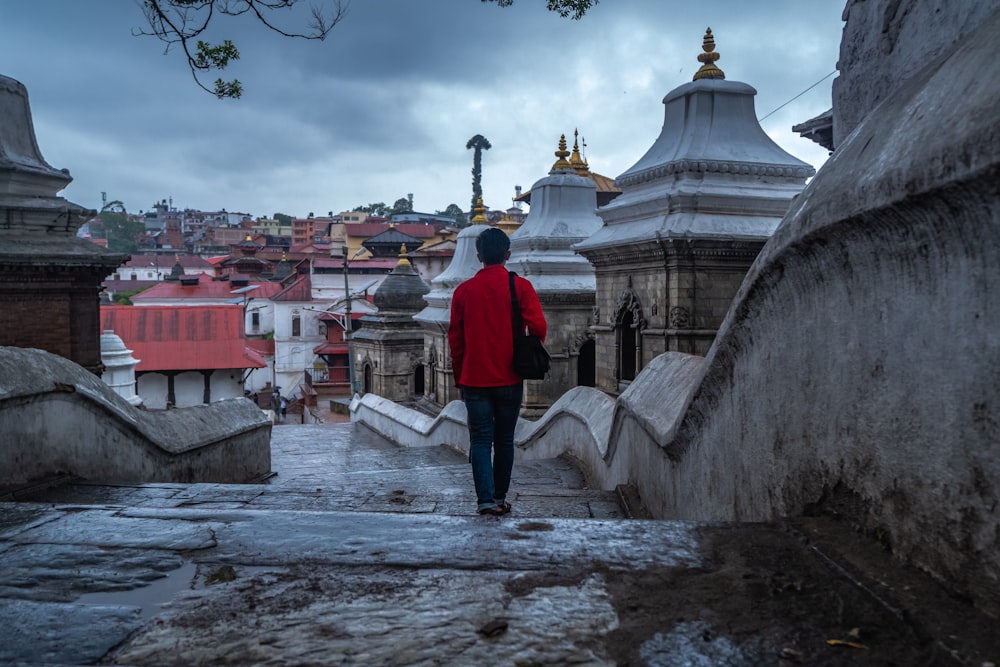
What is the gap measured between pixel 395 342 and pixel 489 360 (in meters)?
25.1

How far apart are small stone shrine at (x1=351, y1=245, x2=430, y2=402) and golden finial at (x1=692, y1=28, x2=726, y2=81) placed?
55.9 ft

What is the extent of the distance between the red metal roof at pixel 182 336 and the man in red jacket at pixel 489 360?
24.7 m

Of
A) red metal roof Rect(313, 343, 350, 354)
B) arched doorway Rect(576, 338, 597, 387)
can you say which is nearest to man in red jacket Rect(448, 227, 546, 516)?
arched doorway Rect(576, 338, 597, 387)

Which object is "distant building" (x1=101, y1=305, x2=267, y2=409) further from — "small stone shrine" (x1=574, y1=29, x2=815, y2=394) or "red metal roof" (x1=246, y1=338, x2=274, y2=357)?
"red metal roof" (x1=246, y1=338, x2=274, y2=357)

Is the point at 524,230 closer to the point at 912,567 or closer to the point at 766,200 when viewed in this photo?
the point at 766,200

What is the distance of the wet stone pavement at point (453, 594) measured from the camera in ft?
6.74

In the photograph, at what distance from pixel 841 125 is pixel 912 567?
2.50 metres

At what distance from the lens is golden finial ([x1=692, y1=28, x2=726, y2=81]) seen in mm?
14078

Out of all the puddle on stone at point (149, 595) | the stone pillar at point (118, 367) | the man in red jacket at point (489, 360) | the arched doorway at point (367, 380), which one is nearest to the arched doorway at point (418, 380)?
the arched doorway at point (367, 380)

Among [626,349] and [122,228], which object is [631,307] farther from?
[122,228]

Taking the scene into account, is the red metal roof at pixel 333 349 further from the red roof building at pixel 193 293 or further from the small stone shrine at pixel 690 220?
the small stone shrine at pixel 690 220

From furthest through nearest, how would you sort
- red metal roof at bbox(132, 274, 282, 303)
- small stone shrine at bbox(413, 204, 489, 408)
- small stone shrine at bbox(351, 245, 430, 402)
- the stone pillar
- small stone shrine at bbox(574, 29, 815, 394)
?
red metal roof at bbox(132, 274, 282, 303), small stone shrine at bbox(351, 245, 430, 402), small stone shrine at bbox(413, 204, 489, 408), the stone pillar, small stone shrine at bbox(574, 29, 815, 394)

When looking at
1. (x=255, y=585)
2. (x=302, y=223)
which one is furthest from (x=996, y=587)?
(x=302, y=223)

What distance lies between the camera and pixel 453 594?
8.11 feet
